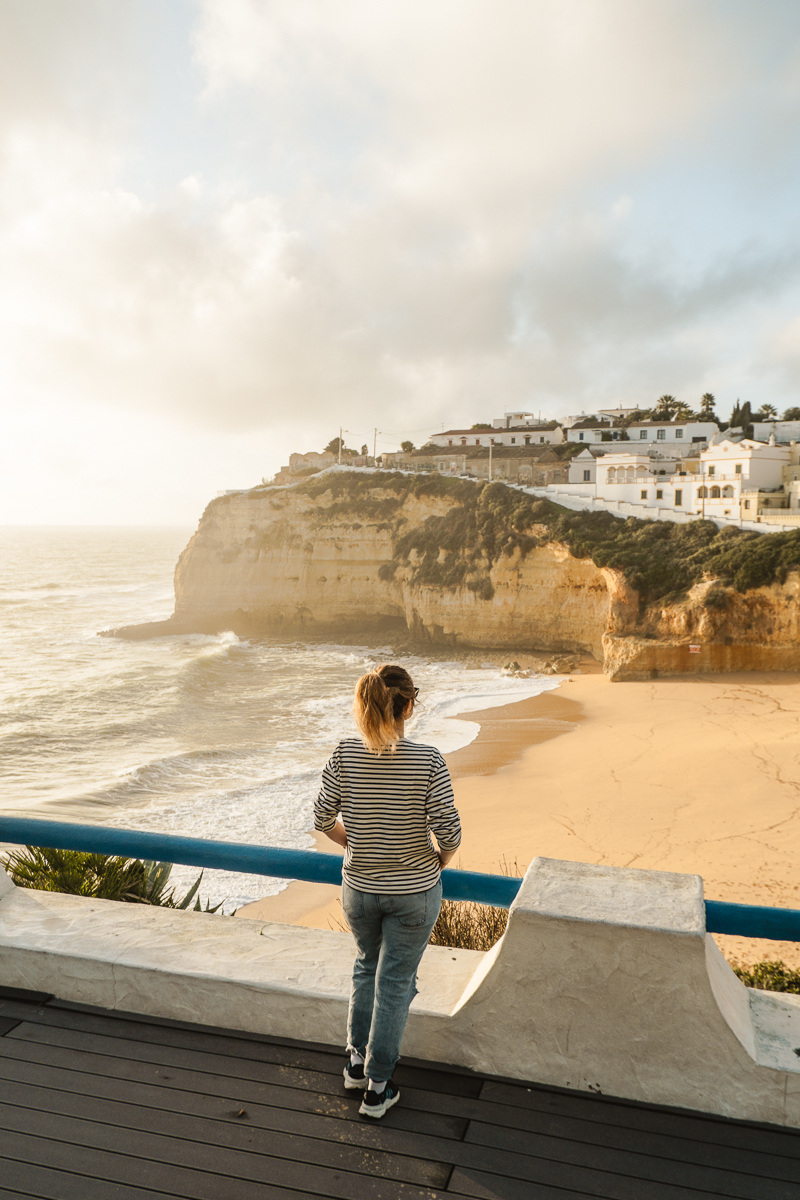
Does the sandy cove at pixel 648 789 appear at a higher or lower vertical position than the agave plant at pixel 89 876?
lower

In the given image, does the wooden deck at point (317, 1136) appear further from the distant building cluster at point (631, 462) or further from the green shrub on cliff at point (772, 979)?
the distant building cluster at point (631, 462)

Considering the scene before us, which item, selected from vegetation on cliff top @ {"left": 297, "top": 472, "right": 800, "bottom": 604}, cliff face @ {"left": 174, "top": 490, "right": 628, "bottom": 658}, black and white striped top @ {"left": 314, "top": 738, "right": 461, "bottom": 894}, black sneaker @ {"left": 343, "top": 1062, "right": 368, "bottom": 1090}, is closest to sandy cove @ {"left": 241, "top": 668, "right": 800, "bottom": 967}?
vegetation on cliff top @ {"left": 297, "top": 472, "right": 800, "bottom": 604}

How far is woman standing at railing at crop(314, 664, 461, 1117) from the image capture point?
304 centimetres

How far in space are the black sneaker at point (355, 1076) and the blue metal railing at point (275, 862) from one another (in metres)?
0.80

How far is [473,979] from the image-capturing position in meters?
3.34

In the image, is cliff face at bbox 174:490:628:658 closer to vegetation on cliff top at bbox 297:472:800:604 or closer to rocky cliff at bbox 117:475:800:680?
Result: rocky cliff at bbox 117:475:800:680

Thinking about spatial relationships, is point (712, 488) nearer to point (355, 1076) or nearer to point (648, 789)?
point (648, 789)

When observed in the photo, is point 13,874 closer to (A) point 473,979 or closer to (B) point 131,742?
(A) point 473,979

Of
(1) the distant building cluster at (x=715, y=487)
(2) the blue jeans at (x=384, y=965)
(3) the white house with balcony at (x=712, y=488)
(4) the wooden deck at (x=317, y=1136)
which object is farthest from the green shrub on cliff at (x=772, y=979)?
(1) the distant building cluster at (x=715, y=487)

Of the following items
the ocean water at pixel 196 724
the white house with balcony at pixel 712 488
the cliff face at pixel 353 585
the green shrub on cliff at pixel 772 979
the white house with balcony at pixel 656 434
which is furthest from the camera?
the white house with balcony at pixel 656 434

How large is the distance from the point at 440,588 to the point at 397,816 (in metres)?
36.3

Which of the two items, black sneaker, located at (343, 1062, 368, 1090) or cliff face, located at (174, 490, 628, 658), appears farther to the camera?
cliff face, located at (174, 490, 628, 658)

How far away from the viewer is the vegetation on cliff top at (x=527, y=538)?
29.8 m

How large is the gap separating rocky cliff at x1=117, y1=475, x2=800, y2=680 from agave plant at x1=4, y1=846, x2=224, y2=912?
1006 inches
